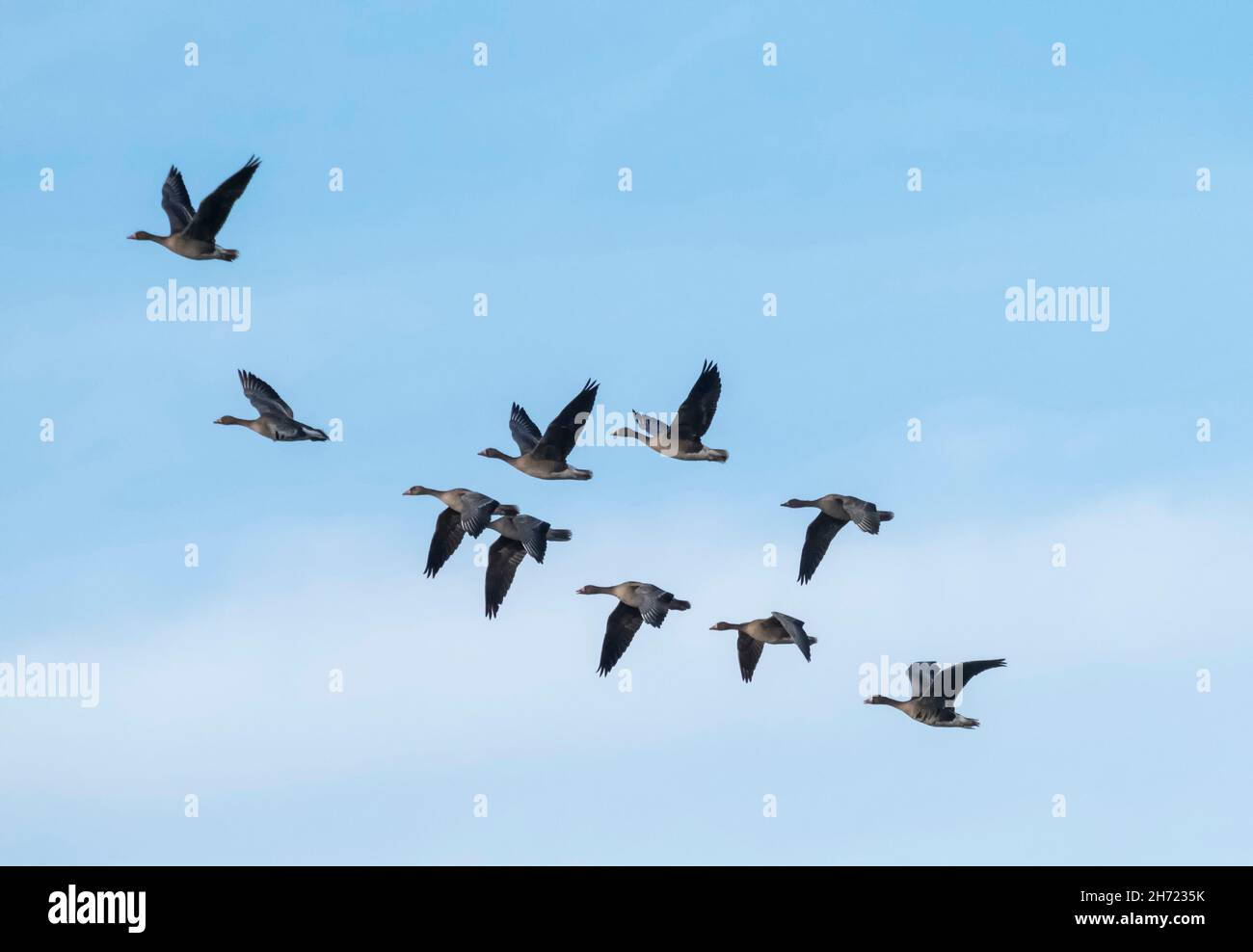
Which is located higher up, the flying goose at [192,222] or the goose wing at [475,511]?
the flying goose at [192,222]

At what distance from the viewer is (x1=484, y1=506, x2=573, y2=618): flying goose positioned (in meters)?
42.5

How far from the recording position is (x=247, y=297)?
140ft

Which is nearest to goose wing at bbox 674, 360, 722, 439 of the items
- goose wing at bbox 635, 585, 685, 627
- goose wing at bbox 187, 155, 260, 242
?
goose wing at bbox 635, 585, 685, 627

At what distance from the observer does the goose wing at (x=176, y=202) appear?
141ft

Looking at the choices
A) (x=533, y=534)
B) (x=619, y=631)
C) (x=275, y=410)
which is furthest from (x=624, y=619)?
(x=275, y=410)

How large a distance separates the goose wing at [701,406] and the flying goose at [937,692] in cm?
592

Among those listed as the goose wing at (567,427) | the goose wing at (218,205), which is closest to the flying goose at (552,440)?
the goose wing at (567,427)

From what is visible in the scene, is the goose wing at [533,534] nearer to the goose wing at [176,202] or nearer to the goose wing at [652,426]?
the goose wing at [652,426]

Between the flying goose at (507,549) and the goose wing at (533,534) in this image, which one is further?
the flying goose at (507,549)

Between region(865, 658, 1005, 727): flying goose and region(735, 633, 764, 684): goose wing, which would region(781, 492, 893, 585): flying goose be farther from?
region(865, 658, 1005, 727): flying goose

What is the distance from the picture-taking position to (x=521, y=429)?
42688 mm

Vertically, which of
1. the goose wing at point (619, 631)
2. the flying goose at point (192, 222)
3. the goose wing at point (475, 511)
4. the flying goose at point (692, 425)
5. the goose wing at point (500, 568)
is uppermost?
the flying goose at point (192, 222)

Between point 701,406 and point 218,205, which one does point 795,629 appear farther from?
point 218,205

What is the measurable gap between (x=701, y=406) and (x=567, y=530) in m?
3.63
